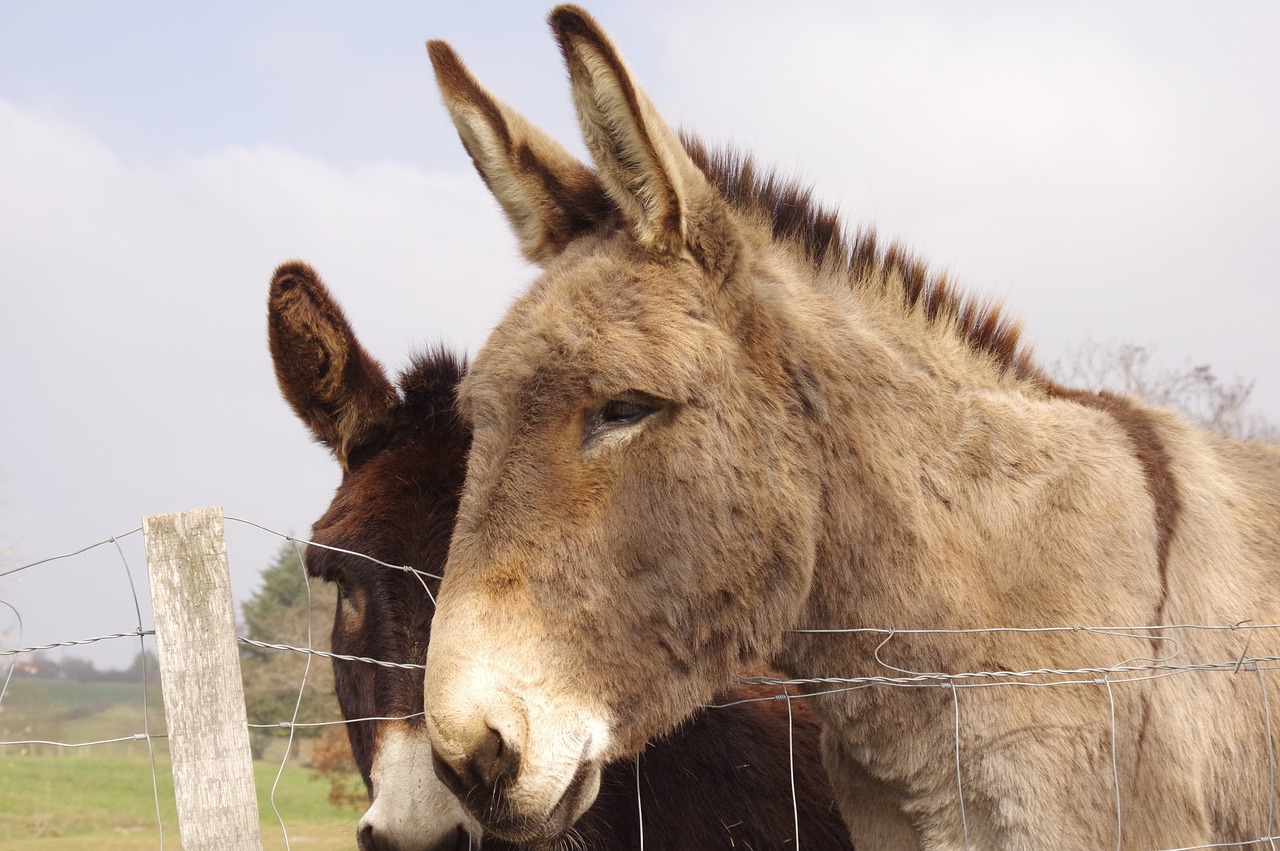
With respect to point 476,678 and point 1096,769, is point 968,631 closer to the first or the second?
point 1096,769

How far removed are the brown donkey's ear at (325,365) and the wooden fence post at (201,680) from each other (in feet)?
5.65

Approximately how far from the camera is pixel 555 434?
2.63 meters

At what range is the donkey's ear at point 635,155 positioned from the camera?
271 cm

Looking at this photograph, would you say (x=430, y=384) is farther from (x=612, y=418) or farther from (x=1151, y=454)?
(x=1151, y=454)

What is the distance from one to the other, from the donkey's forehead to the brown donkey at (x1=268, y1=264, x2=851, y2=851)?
0.96 m

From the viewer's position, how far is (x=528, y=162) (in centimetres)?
323

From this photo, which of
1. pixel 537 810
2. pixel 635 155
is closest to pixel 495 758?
pixel 537 810

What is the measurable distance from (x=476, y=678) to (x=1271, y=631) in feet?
7.88

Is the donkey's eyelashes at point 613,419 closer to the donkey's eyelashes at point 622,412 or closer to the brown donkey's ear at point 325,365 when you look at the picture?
the donkey's eyelashes at point 622,412

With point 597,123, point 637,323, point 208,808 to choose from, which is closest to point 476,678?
point 208,808

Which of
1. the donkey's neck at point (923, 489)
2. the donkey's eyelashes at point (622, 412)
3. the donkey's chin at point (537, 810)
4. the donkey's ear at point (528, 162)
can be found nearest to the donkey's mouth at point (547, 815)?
the donkey's chin at point (537, 810)

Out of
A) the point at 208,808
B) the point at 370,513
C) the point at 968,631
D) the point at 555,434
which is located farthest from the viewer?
the point at 370,513

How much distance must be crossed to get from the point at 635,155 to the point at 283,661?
29687 millimetres

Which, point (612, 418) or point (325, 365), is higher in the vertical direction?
point (325, 365)
